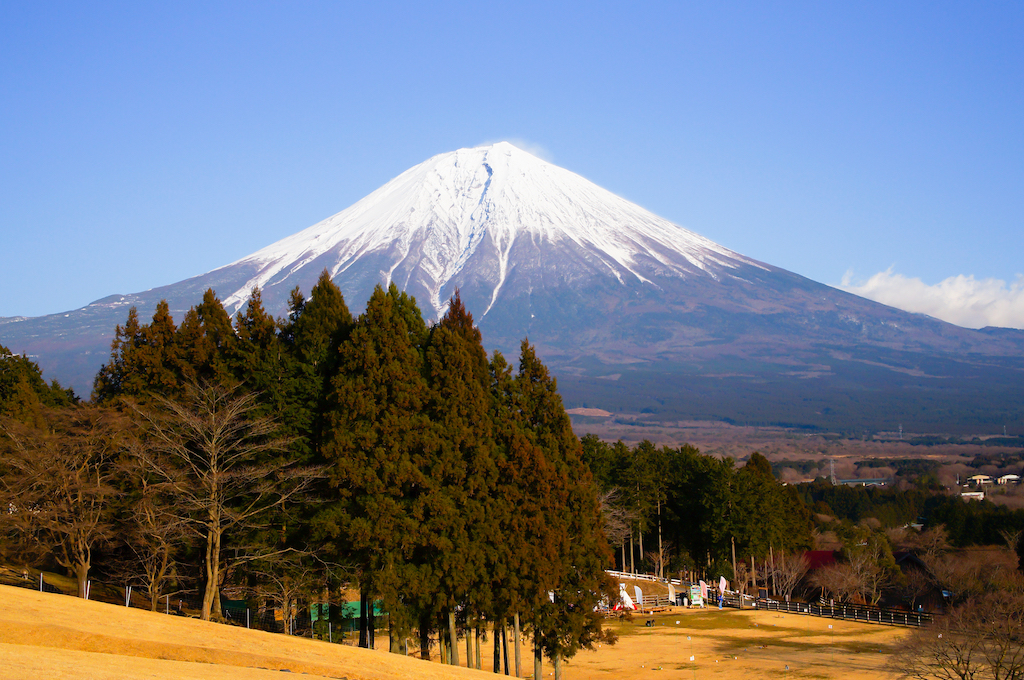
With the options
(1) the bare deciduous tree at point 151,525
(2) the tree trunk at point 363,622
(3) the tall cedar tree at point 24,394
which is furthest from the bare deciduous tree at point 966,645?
(3) the tall cedar tree at point 24,394

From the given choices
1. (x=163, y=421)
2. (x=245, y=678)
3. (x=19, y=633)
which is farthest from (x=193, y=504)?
(x=245, y=678)

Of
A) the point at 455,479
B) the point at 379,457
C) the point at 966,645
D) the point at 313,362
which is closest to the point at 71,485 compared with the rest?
the point at 313,362

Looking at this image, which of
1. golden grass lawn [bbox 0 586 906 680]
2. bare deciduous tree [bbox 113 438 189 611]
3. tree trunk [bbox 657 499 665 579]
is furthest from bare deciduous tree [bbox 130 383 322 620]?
tree trunk [bbox 657 499 665 579]

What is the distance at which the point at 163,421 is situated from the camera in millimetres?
25422

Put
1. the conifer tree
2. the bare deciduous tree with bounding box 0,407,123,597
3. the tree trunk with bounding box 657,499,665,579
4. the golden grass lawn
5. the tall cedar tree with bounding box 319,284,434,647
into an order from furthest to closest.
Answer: the tree trunk with bounding box 657,499,665,579 → the conifer tree → the bare deciduous tree with bounding box 0,407,123,597 → the tall cedar tree with bounding box 319,284,434,647 → the golden grass lawn

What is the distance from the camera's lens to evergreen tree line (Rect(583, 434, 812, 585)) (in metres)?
51.8

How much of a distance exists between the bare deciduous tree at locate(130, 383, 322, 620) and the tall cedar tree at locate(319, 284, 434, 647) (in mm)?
1150

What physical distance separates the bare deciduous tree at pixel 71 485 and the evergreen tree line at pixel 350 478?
12 centimetres

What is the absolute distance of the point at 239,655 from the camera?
1816cm

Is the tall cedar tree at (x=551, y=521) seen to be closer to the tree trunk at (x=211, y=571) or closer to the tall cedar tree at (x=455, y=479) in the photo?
the tall cedar tree at (x=455, y=479)

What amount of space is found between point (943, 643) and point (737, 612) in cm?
2212

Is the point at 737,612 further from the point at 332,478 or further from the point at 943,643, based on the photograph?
the point at 332,478

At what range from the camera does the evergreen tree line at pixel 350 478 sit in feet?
78.2

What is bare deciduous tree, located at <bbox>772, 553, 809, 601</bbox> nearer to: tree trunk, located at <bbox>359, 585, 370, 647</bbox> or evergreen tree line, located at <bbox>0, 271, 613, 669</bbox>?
evergreen tree line, located at <bbox>0, 271, 613, 669</bbox>
